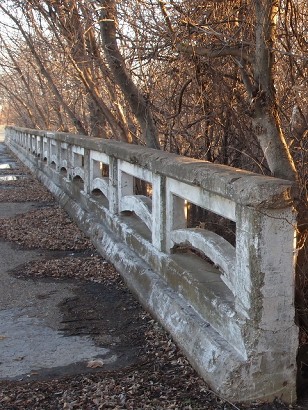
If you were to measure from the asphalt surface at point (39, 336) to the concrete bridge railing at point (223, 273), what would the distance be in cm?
60

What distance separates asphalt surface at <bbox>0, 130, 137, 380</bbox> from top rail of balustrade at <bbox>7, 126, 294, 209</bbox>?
1.36m

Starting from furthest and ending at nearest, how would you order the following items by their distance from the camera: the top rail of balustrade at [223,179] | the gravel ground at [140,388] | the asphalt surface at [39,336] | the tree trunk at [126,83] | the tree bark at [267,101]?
the tree trunk at [126,83] → the tree bark at [267,101] → the asphalt surface at [39,336] → the gravel ground at [140,388] → the top rail of balustrade at [223,179]

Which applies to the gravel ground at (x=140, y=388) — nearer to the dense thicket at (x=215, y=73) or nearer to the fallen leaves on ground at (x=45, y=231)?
the dense thicket at (x=215, y=73)

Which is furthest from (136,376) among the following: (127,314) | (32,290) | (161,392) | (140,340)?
(32,290)

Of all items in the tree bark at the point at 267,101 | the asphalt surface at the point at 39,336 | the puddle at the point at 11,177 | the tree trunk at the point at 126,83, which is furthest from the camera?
the puddle at the point at 11,177

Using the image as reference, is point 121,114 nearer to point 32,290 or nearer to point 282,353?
point 32,290

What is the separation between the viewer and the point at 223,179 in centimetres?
393

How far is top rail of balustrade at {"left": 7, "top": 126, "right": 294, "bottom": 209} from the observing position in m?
3.49

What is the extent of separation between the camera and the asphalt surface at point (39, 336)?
14.2 ft

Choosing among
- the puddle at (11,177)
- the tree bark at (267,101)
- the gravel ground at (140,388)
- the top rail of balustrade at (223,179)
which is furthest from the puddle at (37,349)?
the puddle at (11,177)

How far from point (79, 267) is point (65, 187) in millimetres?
4915

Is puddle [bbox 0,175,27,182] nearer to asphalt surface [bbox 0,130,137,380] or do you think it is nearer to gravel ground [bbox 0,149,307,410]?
asphalt surface [bbox 0,130,137,380]

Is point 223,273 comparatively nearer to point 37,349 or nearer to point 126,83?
point 37,349

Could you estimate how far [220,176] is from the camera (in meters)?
4.00
